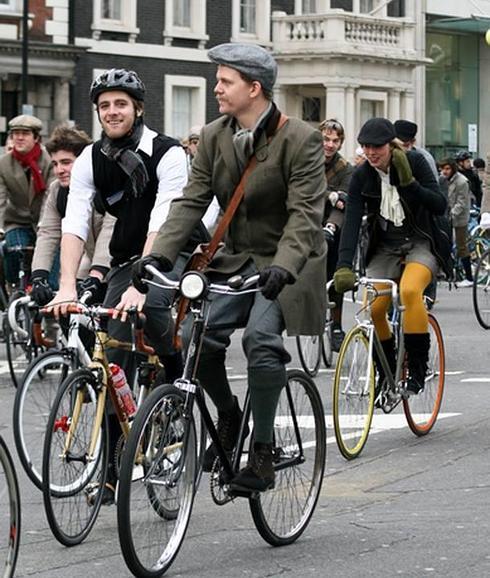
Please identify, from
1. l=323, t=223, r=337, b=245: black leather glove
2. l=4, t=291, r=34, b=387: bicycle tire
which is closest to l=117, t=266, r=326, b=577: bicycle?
l=4, t=291, r=34, b=387: bicycle tire

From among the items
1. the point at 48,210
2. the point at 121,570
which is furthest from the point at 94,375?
the point at 48,210

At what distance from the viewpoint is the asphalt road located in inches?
297

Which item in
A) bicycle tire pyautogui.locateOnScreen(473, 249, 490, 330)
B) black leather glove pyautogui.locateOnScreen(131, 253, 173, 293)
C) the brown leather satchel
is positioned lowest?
bicycle tire pyautogui.locateOnScreen(473, 249, 490, 330)

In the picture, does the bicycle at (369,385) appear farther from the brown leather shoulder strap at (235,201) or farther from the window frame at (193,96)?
the window frame at (193,96)

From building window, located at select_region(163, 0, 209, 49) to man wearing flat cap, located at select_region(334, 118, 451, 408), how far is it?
120ft

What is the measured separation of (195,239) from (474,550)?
2.08 metres

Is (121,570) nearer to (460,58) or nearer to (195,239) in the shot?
(195,239)

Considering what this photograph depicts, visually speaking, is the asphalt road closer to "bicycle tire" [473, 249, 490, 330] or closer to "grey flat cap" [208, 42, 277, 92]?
"grey flat cap" [208, 42, 277, 92]

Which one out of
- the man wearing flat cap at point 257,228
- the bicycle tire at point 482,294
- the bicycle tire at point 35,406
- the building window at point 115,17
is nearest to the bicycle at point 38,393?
the bicycle tire at point 35,406

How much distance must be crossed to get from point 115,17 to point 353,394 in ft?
119

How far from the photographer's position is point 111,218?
9.34m

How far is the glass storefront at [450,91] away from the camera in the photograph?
190 feet

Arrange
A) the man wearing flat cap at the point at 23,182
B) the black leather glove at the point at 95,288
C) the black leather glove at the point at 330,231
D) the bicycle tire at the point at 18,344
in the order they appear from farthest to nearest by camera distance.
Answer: the black leather glove at the point at 330,231 < the man wearing flat cap at the point at 23,182 < the bicycle tire at the point at 18,344 < the black leather glove at the point at 95,288

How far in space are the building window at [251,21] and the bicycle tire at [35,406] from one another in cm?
4126
